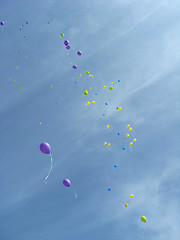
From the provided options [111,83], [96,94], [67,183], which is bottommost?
[67,183]

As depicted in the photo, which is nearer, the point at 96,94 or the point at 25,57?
the point at 96,94

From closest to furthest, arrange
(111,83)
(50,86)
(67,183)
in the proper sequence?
(67,183) < (111,83) < (50,86)

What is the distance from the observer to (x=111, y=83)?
13.4 m

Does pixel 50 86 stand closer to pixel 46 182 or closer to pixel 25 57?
pixel 25 57

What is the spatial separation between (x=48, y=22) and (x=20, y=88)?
439cm

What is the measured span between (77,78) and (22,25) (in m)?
4.58

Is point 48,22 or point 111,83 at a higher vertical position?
point 48,22

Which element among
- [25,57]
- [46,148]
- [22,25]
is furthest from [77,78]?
[46,148]

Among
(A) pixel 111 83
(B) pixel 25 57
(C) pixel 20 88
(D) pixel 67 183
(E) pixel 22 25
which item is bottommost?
(D) pixel 67 183

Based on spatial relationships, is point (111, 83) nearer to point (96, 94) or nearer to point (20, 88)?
point (96, 94)

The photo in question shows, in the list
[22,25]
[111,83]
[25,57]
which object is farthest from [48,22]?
[111,83]

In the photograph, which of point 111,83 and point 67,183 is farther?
point 111,83

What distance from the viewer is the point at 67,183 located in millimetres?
9719

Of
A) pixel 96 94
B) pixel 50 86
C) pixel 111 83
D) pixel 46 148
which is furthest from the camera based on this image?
pixel 50 86
